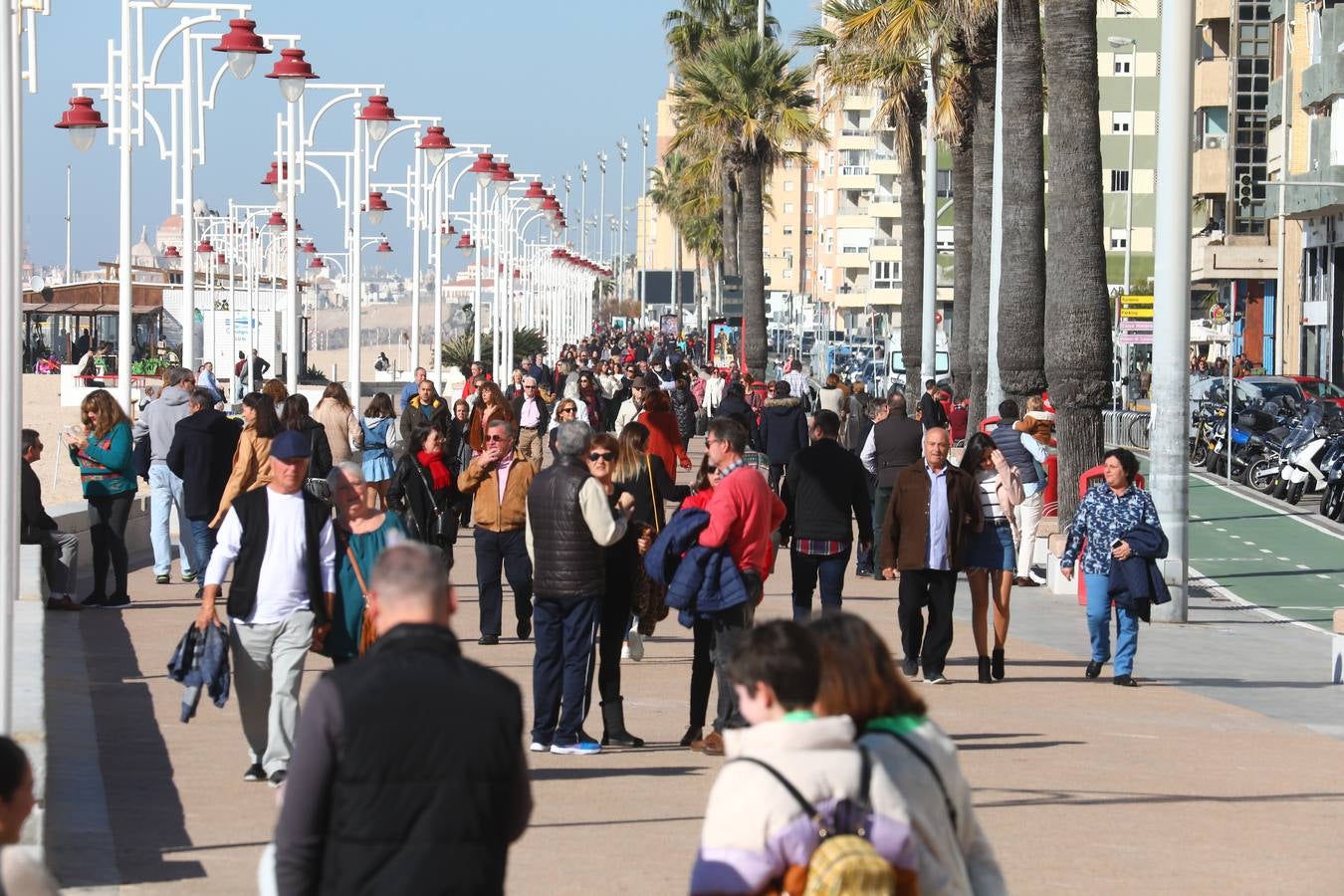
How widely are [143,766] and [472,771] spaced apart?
233 inches

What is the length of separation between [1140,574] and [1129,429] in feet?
98.6

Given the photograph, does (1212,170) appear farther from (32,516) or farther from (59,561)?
(32,516)

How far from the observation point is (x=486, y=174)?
44594 mm

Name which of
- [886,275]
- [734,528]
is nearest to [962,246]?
[734,528]

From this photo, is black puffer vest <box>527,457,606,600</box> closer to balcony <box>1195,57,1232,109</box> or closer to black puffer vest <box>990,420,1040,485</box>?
black puffer vest <box>990,420,1040,485</box>

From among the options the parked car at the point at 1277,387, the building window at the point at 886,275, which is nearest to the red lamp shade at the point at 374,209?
the parked car at the point at 1277,387

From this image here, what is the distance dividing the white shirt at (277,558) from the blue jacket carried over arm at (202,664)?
0.61ft

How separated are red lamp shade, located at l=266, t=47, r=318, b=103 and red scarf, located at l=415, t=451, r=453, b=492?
10.7m

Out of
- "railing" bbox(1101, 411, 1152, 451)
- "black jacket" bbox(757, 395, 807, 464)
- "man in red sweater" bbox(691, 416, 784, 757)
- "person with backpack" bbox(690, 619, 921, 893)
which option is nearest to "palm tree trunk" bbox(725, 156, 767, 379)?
"railing" bbox(1101, 411, 1152, 451)

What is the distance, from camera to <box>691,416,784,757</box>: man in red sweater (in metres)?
10.5

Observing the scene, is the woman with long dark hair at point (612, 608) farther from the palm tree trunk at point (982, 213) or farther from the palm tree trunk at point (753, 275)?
the palm tree trunk at point (753, 275)

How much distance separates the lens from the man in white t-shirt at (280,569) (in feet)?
29.2

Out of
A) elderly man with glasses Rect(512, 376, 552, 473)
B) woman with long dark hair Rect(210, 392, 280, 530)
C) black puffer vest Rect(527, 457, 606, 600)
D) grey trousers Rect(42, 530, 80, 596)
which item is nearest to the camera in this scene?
black puffer vest Rect(527, 457, 606, 600)

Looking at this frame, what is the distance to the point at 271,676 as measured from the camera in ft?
30.2
